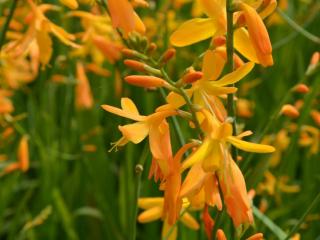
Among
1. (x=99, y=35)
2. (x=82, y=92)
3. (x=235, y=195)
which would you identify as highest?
(x=235, y=195)

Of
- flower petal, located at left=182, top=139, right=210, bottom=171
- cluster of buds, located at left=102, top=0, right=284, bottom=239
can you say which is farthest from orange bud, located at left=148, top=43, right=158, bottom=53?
flower petal, located at left=182, top=139, right=210, bottom=171

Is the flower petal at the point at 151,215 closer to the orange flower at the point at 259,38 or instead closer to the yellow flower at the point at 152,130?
the yellow flower at the point at 152,130

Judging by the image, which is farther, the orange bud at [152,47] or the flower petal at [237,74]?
the orange bud at [152,47]

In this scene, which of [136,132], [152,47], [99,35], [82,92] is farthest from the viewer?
[82,92]

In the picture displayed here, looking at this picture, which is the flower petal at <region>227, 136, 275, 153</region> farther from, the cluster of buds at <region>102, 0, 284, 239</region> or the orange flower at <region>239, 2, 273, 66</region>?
the orange flower at <region>239, 2, 273, 66</region>

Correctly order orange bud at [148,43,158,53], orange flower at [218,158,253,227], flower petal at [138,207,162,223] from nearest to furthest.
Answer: orange flower at [218,158,253,227], orange bud at [148,43,158,53], flower petal at [138,207,162,223]

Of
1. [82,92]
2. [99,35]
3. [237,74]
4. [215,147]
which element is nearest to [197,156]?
[215,147]

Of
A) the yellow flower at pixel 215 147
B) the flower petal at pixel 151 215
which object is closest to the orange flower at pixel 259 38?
the yellow flower at pixel 215 147

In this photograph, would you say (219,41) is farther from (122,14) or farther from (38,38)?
(38,38)

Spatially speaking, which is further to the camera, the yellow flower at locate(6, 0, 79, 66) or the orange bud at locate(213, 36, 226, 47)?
the yellow flower at locate(6, 0, 79, 66)

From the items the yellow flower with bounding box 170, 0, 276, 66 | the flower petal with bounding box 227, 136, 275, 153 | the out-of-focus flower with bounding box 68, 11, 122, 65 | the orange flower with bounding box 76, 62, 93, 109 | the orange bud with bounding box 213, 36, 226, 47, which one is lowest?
the orange flower with bounding box 76, 62, 93, 109

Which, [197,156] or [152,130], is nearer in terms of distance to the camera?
[197,156]

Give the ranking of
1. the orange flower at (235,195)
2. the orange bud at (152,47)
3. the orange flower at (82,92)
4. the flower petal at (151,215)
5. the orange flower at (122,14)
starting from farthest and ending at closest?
the orange flower at (82,92)
the flower petal at (151,215)
the orange bud at (152,47)
the orange flower at (122,14)
the orange flower at (235,195)

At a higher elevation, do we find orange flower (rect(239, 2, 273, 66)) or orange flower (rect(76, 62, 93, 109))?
orange flower (rect(239, 2, 273, 66))
